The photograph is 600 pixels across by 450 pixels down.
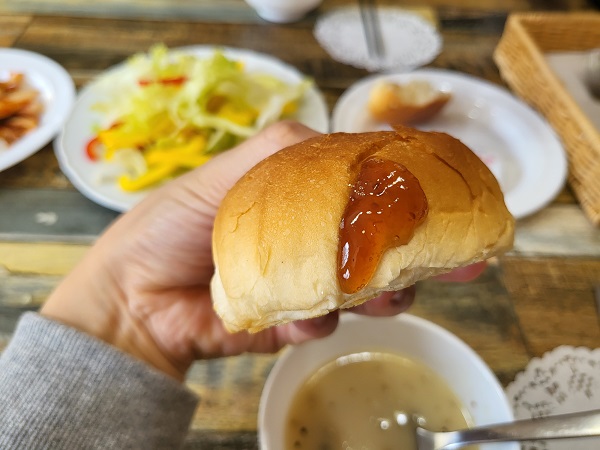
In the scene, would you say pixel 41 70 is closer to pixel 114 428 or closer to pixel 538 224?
pixel 114 428

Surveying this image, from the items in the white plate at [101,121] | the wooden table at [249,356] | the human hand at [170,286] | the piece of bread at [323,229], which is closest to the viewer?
the piece of bread at [323,229]

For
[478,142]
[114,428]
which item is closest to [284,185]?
[114,428]

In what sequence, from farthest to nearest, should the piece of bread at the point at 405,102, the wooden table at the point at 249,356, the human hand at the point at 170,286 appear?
1. the piece of bread at the point at 405,102
2. the wooden table at the point at 249,356
3. the human hand at the point at 170,286

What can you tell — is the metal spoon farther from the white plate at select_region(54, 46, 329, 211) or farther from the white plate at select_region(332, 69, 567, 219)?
the white plate at select_region(54, 46, 329, 211)

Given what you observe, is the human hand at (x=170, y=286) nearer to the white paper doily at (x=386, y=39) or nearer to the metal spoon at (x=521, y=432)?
the metal spoon at (x=521, y=432)

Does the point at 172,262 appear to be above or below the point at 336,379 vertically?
above

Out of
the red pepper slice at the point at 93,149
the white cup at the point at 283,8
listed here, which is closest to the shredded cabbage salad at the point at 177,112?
the red pepper slice at the point at 93,149

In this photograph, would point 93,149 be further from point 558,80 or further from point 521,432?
point 558,80

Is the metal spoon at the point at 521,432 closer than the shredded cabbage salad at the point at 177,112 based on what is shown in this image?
Yes
